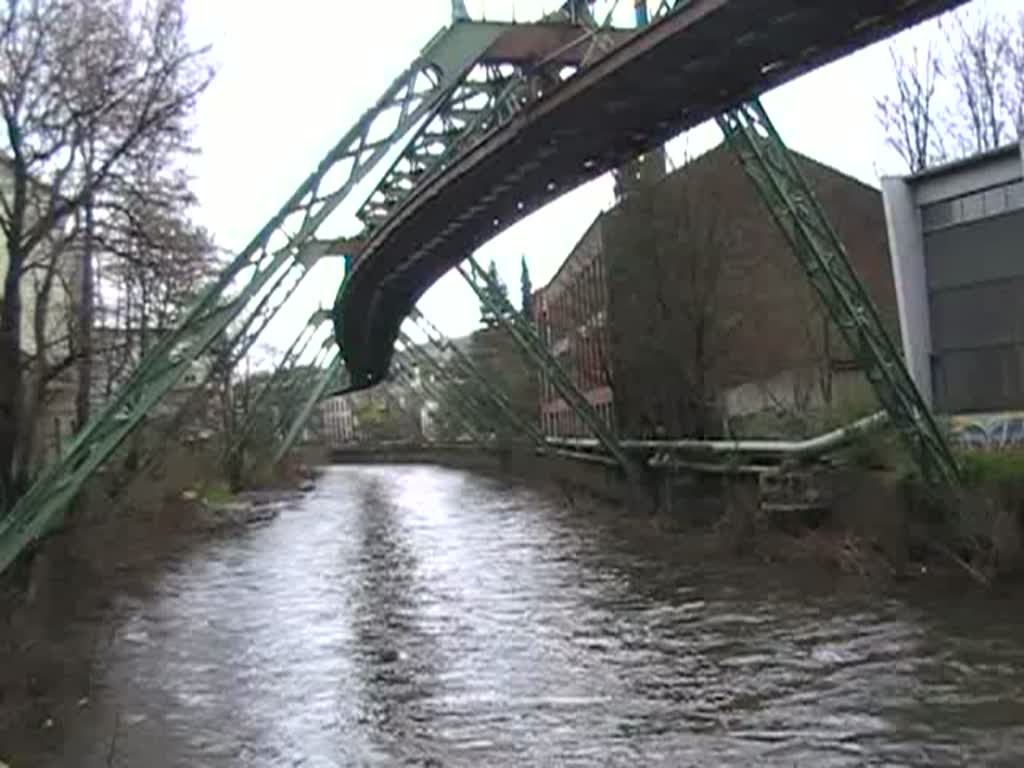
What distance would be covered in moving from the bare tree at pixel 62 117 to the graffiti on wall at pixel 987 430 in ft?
49.8

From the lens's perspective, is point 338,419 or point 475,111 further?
point 338,419

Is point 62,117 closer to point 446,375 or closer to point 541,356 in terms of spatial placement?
point 541,356

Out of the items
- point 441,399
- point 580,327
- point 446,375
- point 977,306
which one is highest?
point 580,327

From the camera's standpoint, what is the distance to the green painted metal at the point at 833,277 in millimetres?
21344

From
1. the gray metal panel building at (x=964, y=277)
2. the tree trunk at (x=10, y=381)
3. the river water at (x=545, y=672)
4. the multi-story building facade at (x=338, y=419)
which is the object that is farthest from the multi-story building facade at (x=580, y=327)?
the multi-story building facade at (x=338, y=419)

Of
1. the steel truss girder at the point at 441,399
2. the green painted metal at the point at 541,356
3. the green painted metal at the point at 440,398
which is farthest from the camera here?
the green painted metal at the point at 440,398

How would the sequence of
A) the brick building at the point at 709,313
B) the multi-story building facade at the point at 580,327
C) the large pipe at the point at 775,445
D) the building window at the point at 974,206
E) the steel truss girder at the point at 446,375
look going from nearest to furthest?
the large pipe at the point at 775,445, the building window at the point at 974,206, the brick building at the point at 709,313, the multi-story building facade at the point at 580,327, the steel truss girder at the point at 446,375

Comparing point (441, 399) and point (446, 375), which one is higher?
point (446, 375)

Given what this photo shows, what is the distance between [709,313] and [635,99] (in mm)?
20312

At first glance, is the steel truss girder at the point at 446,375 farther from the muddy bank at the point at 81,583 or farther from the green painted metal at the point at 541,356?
the muddy bank at the point at 81,583

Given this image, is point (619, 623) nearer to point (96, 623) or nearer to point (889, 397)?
point (889, 397)

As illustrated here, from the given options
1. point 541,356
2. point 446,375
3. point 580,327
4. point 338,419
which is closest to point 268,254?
point 541,356

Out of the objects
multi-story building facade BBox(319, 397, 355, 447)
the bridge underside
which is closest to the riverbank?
the bridge underside

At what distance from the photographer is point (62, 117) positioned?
20453 millimetres
